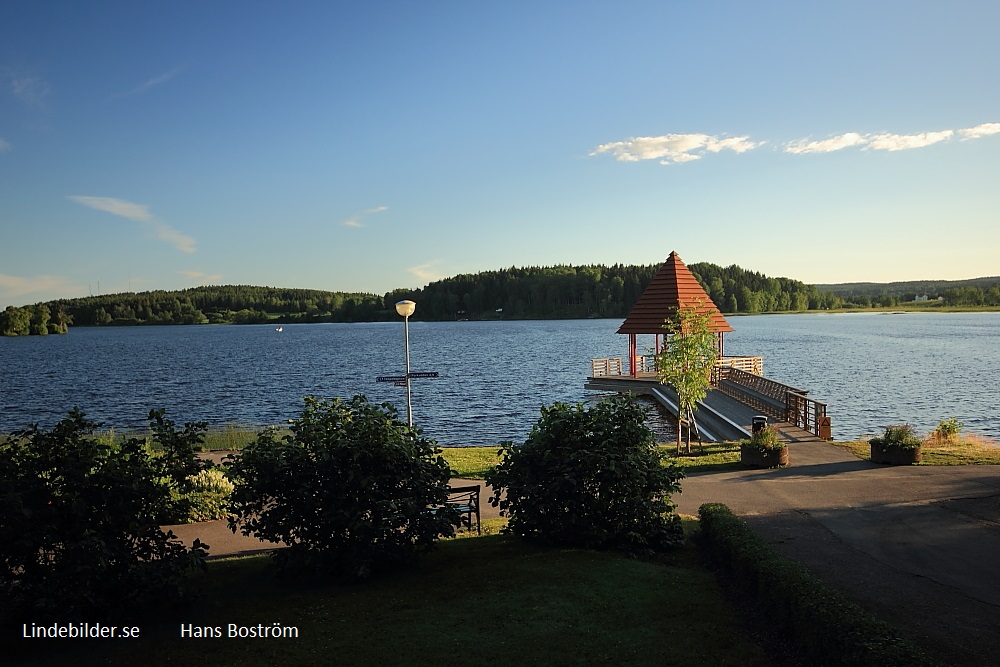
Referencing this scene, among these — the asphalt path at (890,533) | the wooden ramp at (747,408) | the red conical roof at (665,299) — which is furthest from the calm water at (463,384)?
the asphalt path at (890,533)

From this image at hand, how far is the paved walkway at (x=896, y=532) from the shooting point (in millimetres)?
7098

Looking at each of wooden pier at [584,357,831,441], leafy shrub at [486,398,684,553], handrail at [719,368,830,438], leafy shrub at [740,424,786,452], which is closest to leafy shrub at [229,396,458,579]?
leafy shrub at [486,398,684,553]

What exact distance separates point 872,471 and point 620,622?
Answer: 11287 millimetres

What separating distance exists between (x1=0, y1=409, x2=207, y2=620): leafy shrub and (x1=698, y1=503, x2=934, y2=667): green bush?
5870mm

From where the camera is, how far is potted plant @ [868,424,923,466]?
52.5 feet

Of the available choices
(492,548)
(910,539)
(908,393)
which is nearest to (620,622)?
(492,548)

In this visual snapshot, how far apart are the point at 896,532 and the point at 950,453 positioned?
355 inches

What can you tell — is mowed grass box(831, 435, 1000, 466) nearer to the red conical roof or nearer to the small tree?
the small tree

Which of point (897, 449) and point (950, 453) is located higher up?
point (897, 449)

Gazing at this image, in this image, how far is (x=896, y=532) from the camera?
10453 mm

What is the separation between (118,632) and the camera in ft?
21.7

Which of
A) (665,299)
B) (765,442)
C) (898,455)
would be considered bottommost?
(898,455)

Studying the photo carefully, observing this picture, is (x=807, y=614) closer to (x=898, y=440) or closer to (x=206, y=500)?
(x=206, y=500)

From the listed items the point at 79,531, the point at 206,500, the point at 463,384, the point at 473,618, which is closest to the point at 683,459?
the point at 206,500
